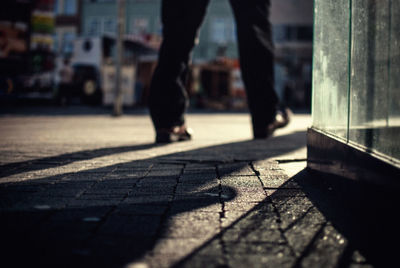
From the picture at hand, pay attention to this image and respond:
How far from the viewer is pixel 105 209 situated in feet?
4.47

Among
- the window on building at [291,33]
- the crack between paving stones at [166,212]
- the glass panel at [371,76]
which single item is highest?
the window on building at [291,33]

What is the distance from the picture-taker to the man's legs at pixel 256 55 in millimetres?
3357

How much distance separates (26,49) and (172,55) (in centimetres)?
1020

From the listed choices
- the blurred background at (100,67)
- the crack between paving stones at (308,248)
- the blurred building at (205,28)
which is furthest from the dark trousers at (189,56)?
the blurred building at (205,28)

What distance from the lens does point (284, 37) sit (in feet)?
65.0

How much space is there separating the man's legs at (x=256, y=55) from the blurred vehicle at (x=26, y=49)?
9436 millimetres

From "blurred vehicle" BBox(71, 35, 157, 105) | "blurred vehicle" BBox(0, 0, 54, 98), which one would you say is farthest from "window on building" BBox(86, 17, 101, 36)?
"blurred vehicle" BBox(0, 0, 54, 98)

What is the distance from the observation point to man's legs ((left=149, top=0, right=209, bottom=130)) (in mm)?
3195

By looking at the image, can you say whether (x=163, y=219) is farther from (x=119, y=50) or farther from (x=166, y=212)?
(x=119, y=50)

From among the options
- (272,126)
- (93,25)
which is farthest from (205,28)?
(272,126)

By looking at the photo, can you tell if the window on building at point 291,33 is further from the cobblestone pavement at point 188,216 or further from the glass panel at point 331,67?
the cobblestone pavement at point 188,216

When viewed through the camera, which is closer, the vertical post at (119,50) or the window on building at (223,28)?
the vertical post at (119,50)

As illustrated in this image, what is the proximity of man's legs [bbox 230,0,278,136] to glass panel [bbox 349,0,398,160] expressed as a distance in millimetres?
1888

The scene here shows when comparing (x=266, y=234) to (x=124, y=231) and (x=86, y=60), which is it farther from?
(x=86, y=60)
